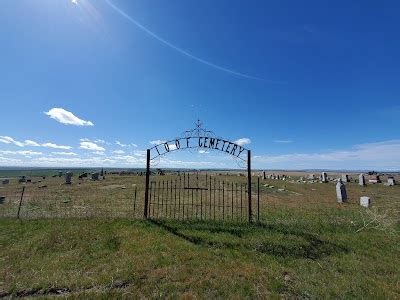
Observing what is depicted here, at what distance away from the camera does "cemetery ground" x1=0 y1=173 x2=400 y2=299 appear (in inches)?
217

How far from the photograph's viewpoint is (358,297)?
521cm

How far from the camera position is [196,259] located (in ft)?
22.8

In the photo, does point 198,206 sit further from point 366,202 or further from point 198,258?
point 366,202

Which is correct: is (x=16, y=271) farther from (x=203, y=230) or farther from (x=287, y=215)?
(x=287, y=215)

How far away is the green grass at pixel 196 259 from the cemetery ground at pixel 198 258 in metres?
0.02

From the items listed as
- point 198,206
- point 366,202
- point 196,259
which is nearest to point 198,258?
point 196,259

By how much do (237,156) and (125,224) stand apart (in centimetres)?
532

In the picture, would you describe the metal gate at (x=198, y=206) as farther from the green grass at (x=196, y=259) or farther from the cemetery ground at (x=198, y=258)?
the green grass at (x=196, y=259)

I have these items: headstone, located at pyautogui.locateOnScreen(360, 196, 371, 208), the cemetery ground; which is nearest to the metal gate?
the cemetery ground

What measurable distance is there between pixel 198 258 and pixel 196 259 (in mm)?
84

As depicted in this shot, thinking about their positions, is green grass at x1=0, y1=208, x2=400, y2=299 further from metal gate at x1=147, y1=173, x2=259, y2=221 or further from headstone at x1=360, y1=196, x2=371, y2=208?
headstone at x1=360, y1=196, x2=371, y2=208

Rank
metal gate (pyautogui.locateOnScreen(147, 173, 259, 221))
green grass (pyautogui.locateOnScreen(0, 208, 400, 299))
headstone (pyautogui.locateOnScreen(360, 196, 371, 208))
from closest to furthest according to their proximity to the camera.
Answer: green grass (pyautogui.locateOnScreen(0, 208, 400, 299))
metal gate (pyautogui.locateOnScreen(147, 173, 259, 221))
headstone (pyautogui.locateOnScreen(360, 196, 371, 208))

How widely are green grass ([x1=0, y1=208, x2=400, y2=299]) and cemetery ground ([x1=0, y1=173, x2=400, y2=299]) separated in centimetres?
2

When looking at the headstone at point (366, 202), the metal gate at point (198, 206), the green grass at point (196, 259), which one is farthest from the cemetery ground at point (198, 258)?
the headstone at point (366, 202)
